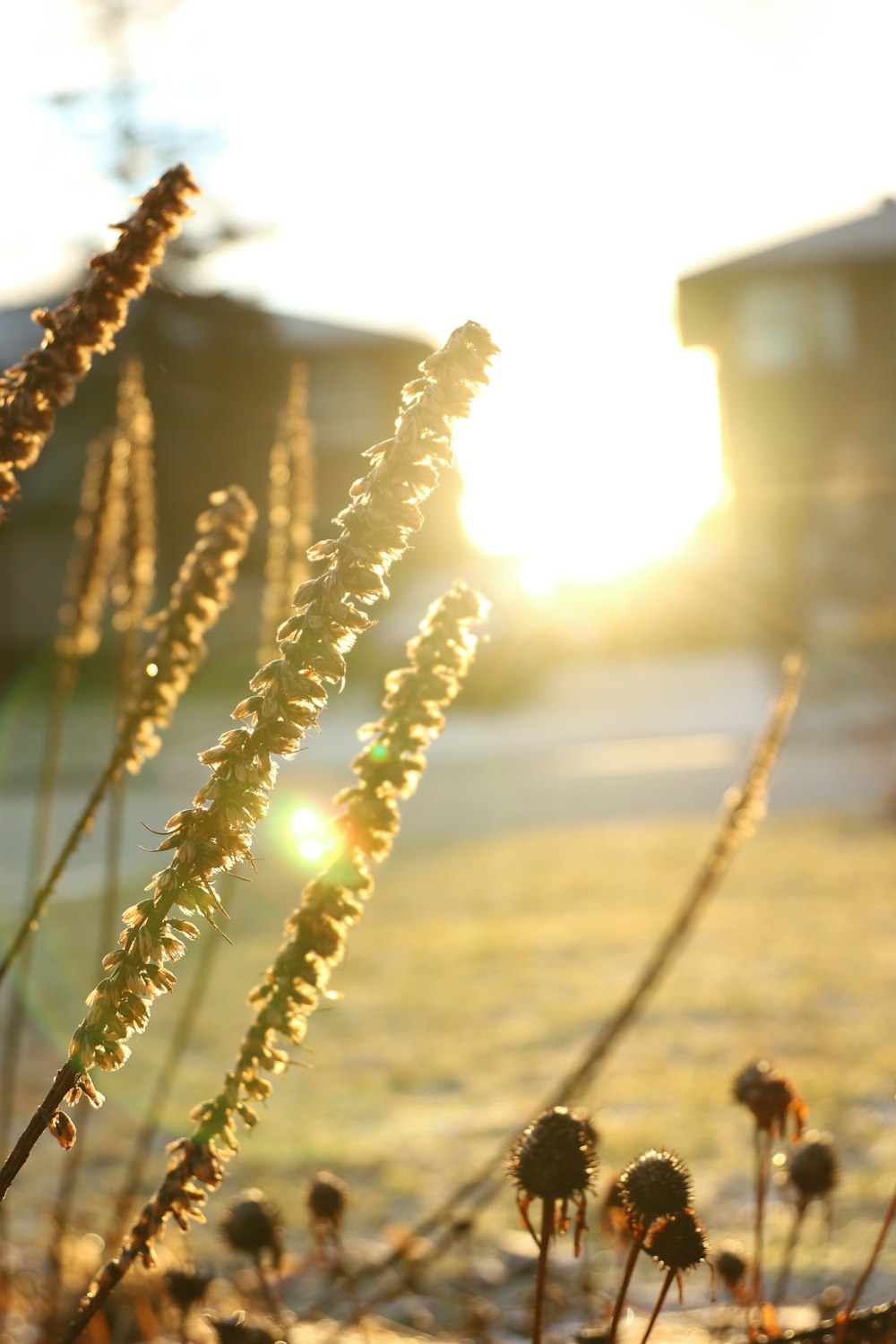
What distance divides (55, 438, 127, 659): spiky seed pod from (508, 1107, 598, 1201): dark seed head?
4.61ft

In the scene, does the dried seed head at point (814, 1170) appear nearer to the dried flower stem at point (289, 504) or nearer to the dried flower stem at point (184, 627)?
the dried flower stem at point (184, 627)

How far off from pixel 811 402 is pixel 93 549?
3481 centimetres

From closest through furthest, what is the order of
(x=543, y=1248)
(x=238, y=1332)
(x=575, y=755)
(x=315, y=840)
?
1. (x=543, y=1248)
2. (x=315, y=840)
3. (x=238, y=1332)
4. (x=575, y=755)

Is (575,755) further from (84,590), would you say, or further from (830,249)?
(830,249)

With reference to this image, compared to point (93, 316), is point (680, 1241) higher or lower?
lower

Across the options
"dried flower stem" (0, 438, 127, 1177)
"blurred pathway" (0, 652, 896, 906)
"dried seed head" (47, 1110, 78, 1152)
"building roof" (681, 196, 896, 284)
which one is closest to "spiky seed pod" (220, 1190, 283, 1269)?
"dried flower stem" (0, 438, 127, 1177)

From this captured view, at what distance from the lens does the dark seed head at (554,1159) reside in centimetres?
135

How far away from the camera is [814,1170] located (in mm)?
2062

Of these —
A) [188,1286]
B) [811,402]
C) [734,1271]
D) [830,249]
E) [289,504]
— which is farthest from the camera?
[811,402]

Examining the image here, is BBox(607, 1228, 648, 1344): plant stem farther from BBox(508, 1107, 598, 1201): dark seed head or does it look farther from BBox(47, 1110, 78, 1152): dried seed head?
BBox(47, 1110, 78, 1152): dried seed head

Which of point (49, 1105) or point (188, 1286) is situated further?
point (188, 1286)

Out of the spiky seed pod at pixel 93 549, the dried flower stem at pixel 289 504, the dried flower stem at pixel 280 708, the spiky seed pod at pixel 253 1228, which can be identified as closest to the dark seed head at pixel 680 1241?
the dried flower stem at pixel 280 708

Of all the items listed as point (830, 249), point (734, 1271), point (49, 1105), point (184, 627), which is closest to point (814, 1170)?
point (734, 1271)

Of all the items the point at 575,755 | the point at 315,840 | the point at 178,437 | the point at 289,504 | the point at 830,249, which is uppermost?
the point at 830,249
